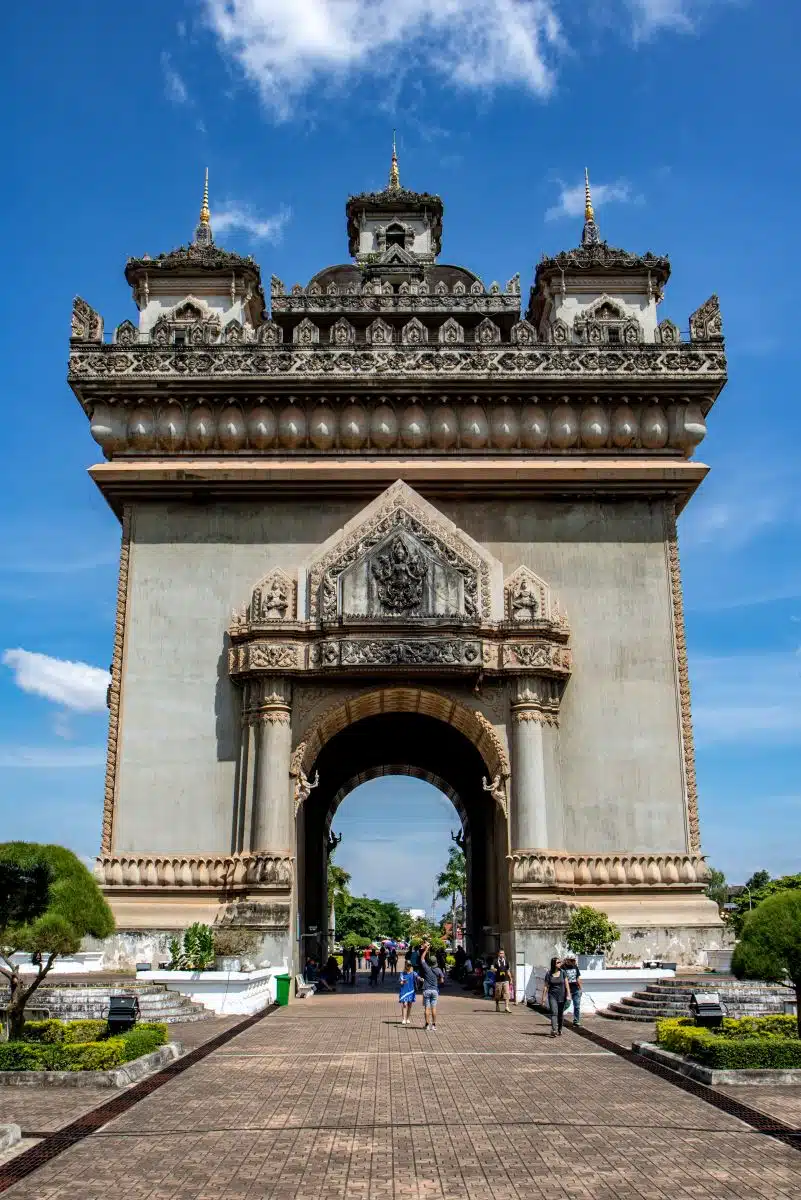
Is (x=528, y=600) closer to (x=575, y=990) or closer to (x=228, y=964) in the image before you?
(x=575, y=990)

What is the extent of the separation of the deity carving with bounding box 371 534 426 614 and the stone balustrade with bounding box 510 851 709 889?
607 centimetres

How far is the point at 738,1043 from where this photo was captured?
12859mm

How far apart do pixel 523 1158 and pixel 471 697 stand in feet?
54.1

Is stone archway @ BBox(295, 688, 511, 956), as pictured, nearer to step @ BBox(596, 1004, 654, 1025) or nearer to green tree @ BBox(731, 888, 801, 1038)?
step @ BBox(596, 1004, 654, 1025)

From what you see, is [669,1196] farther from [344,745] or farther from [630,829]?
[344,745]

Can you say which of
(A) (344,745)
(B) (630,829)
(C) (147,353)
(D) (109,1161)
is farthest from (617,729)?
(D) (109,1161)

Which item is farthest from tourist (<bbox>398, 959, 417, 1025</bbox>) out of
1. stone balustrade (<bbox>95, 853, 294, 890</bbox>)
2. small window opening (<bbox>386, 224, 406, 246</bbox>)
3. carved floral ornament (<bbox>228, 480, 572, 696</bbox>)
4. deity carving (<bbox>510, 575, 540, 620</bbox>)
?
small window opening (<bbox>386, 224, 406, 246</bbox>)

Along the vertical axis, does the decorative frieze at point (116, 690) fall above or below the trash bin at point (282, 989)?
above

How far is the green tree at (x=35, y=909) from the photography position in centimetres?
1462

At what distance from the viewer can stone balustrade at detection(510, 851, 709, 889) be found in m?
24.3

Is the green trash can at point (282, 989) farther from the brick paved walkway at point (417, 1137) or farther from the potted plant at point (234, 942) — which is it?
the brick paved walkway at point (417, 1137)

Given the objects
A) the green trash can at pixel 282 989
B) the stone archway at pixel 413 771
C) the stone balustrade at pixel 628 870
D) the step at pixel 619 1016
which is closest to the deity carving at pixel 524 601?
the stone archway at pixel 413 771

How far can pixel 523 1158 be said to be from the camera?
8.96 meters

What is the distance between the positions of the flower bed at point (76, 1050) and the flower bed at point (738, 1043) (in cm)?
663
